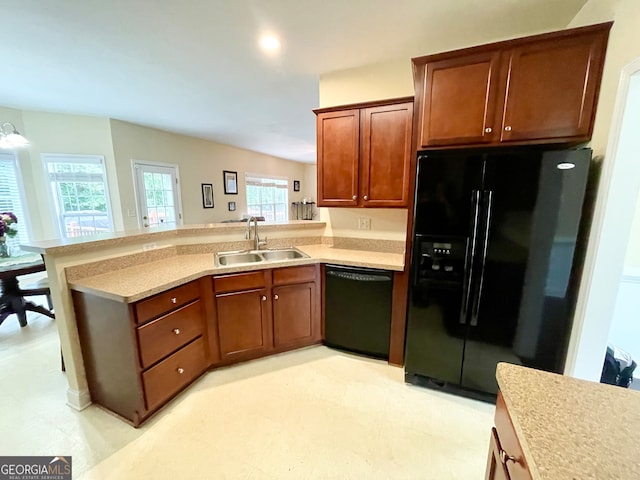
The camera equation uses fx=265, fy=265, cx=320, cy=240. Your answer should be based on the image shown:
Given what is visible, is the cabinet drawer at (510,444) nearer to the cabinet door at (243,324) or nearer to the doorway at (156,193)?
the cabinet door at (243,324)

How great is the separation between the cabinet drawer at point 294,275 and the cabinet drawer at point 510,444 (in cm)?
165

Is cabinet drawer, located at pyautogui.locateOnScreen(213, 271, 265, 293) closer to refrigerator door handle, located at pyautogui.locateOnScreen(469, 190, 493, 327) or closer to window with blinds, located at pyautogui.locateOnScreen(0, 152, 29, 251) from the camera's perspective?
refrigerator door handle, located at pyautogui.locateOnScreen(469, 190, 493, 327)

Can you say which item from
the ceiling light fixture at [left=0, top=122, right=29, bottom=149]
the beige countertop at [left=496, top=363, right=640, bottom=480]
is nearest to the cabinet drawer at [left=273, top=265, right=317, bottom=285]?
the beige countertop at [left=496, top=363, right=640, bottom=480]

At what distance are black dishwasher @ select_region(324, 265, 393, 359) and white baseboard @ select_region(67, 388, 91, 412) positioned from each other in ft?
5.94

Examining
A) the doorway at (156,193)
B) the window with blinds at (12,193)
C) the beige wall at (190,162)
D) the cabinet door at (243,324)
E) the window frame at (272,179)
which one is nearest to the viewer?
the cabinet door at (243,324)

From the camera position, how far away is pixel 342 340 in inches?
96.1

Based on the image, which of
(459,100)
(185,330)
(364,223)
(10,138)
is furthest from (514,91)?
(10,138)

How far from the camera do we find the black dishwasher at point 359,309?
2.20 metres

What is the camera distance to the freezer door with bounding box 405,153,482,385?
1.71 meters

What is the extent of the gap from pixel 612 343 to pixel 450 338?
4.41 ft

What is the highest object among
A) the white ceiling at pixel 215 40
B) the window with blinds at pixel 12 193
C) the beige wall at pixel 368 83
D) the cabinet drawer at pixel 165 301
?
the white ceiling at pixel 215 40

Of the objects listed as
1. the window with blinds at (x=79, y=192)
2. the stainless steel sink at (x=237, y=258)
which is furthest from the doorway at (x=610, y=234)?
the window with blinds at (x=79, y=192)

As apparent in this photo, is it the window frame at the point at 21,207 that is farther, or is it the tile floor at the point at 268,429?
the window frame at the point at 21,207

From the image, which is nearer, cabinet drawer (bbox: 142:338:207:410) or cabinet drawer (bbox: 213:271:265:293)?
cabinet drawer (bbox: 142:338:207:410)
